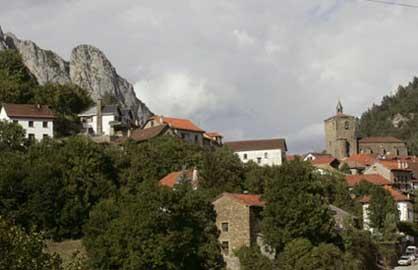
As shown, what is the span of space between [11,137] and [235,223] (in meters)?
26.1

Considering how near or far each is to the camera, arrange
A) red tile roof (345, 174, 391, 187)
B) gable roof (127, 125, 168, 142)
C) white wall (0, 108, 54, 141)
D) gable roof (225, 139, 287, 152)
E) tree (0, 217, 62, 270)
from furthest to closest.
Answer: gable roof (225, 139, 287, 152), red tile roof (345, 174, 391, 187), gable roof (127, 125, 168, 142), white wall (0, 108, 54, 141), tree (0, 217, 62, 270)

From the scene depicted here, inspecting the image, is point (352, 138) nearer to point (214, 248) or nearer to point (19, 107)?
point (19, 107)

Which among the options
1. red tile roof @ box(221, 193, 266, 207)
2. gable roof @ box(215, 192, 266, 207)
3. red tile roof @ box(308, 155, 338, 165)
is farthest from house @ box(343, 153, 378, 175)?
gable roof @ box(215, 192, 266, 207)

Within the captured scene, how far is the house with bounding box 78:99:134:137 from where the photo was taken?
102875 mm

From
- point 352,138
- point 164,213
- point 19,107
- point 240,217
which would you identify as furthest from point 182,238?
point 352,138

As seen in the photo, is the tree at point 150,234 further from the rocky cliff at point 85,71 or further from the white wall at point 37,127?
the rocky cliff at point 85,71

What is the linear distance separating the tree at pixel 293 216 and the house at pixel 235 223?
1.04 meters

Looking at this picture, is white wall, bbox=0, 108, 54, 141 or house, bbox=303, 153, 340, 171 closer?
white wall, bbox=0, 108, 54, 141

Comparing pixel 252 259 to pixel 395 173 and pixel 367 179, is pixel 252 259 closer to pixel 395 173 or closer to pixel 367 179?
pixel 367 179

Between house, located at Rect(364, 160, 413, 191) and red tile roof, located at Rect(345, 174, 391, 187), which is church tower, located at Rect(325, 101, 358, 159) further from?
red tile roof, located at Rect(345, 174, 391, 187)

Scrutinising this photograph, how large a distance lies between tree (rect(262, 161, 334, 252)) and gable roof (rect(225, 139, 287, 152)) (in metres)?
51.3

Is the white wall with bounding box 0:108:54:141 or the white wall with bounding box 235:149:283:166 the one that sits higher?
the white wall with bounding box 0:108:54:141

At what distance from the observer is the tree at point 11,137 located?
264 ft

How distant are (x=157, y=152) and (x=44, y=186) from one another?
18369 millimetres
